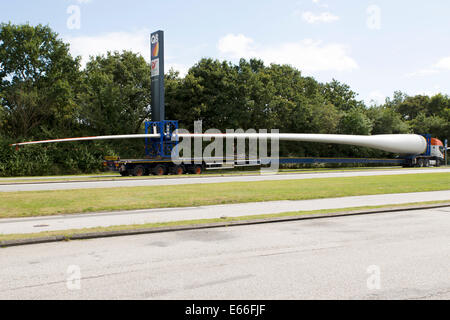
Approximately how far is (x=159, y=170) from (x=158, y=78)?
A: 9.17 meters

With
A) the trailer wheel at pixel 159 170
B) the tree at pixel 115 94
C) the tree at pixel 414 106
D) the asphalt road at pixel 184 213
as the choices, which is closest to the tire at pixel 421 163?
the trailer wheel at pixel 159 170

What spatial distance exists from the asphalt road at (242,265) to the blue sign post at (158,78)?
2938 cm

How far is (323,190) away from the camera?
17.9 meters

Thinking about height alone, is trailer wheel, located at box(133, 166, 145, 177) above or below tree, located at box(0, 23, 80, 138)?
below

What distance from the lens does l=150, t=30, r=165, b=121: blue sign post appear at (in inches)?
1470

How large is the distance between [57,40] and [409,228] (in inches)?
1672

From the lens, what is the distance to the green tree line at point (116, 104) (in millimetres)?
40094

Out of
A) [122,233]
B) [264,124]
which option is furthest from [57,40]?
[122,233]

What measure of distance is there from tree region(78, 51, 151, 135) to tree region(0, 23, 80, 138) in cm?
203

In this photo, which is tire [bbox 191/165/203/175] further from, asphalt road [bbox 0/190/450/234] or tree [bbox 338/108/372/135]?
tree [bbox 338/108/372/135]
